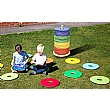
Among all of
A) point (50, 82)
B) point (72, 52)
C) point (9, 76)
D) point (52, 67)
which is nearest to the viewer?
point (50, 82)

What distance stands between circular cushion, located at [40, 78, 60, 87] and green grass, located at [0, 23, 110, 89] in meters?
0.05

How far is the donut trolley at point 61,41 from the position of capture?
4.53 metres

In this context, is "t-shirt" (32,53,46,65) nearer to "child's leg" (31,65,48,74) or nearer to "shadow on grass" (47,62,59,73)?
"child's leg" (31,65,48,74)

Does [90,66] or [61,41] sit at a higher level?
[61,41]

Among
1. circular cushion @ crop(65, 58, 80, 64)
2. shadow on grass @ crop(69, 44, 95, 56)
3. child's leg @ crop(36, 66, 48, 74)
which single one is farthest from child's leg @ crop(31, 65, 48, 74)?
shadow on grass @ crop(69, 44, 95, 56)

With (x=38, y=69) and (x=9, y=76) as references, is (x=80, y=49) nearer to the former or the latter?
(x=38, y=69)

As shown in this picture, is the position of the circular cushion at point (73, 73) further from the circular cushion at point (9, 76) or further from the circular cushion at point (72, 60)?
the circular cushion at point (9, 76)

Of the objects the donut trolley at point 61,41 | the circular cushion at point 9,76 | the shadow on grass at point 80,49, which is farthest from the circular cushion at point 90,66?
the circular cushion at point 9,76

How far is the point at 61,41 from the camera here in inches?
179

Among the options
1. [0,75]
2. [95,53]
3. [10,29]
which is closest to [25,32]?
[10,29]

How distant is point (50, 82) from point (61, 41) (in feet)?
3.06

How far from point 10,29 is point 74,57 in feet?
5.56

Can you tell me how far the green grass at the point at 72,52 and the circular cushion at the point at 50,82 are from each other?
0.05 meters

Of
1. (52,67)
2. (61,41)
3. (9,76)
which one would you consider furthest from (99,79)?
(9,76)
